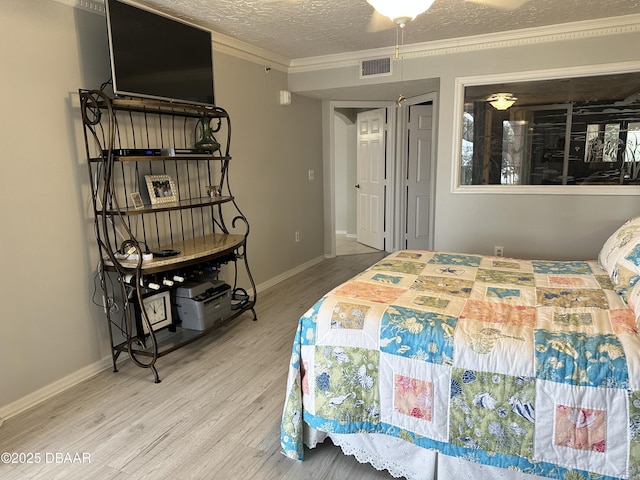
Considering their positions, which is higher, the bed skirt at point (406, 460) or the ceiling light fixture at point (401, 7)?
the ceiling light fixture at point (401, 7)

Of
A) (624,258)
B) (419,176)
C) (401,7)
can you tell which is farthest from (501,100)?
(401,7)

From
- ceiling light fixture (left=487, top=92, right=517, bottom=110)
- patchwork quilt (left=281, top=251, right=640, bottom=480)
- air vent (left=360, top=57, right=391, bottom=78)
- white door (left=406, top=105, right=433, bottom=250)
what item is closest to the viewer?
patchwork quilt (left=281, top=251, right=640, bottom=480)

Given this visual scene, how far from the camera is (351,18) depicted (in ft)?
10.3

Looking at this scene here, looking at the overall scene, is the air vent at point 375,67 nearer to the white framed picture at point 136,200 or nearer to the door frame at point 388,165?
the door frame at point 388,165

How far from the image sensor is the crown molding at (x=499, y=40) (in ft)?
10.8

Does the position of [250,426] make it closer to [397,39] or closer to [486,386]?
[486,386]

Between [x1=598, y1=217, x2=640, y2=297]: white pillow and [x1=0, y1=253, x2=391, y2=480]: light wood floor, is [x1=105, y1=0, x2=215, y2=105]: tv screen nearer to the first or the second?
[x1=0, y1=253, x2=391, y2=480]: light wood floor

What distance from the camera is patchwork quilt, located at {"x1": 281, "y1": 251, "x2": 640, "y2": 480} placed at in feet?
4.73

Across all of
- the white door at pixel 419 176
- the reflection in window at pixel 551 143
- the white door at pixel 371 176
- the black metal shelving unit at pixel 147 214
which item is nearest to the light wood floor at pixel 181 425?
the black metal shelving unit at pixel 147 214

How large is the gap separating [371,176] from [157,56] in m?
3.72

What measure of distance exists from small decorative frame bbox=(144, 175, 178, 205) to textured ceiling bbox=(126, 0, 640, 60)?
1.14 meters

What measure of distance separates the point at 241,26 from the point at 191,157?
1.23 meters

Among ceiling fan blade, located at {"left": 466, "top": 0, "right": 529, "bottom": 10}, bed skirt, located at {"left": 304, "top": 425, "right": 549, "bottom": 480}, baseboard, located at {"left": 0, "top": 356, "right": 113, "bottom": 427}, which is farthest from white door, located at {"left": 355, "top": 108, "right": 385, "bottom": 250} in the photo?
bed skirt, located at {"left": 304, "top": 425, "right": 549, "bottom": 480}

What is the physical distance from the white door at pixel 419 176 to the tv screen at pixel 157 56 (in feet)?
9.68
